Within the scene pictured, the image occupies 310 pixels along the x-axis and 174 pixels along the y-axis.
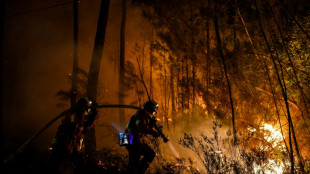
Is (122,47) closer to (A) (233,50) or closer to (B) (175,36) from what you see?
(B) (175,36)

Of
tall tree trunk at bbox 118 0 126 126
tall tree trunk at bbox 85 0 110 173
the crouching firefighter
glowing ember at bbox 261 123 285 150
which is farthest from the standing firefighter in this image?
tall tree trunk at bbox 118 0 126 126

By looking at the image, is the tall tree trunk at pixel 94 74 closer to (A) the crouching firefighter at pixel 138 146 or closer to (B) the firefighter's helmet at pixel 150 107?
(A) the crouching firefighter at pixel 138 146

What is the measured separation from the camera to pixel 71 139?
388 centimetres

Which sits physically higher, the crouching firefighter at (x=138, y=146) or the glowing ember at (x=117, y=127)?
the glowing ember at (x=117, y=127)

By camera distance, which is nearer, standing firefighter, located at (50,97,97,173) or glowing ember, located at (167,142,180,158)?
standing firefighter, located at (50,97,97,173)

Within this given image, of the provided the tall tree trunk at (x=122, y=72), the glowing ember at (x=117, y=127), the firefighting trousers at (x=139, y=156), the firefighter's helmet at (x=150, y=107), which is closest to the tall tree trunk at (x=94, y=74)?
the firefighting trousers at (x=139, y=156)

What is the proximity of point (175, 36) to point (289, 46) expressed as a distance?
6.03 meters

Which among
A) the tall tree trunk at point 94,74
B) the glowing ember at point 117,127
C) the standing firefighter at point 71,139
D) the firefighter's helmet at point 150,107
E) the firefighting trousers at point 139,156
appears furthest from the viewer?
the glowing ember at point 117,127

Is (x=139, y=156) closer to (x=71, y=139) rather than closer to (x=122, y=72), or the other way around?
(x=71, y=139)

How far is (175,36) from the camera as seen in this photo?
38.8ft

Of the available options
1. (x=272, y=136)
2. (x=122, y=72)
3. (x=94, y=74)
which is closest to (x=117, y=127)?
(x=122, y=72)

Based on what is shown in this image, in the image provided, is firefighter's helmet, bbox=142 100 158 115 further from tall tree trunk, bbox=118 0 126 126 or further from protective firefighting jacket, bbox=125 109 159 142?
tall tree trunk, bbox=118 0 126 126

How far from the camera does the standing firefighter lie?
3.81 metres

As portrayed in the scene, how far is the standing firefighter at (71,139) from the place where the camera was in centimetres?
381
